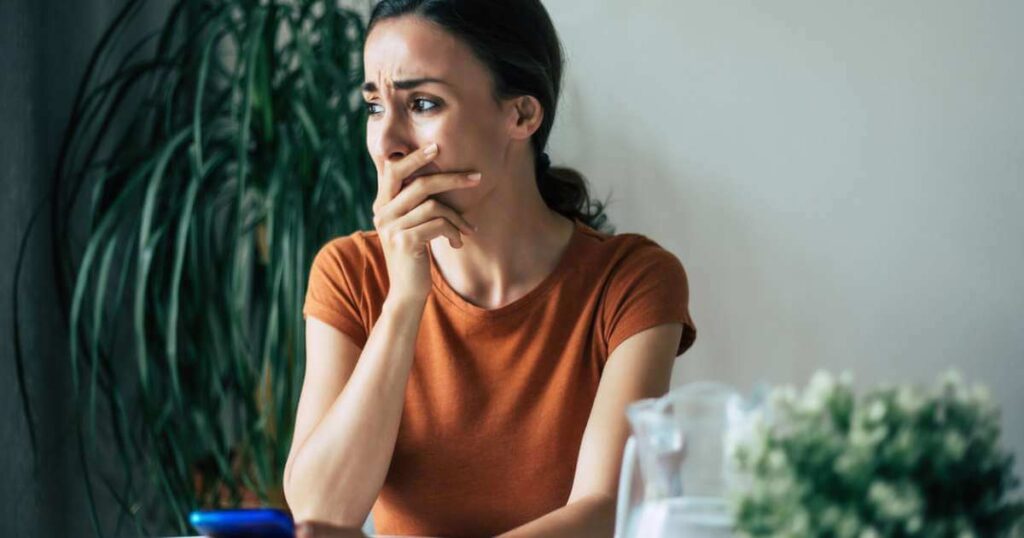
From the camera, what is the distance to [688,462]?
692 mm

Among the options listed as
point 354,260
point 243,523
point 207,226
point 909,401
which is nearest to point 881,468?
point 909,401

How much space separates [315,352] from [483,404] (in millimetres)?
244

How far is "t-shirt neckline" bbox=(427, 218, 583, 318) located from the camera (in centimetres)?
154

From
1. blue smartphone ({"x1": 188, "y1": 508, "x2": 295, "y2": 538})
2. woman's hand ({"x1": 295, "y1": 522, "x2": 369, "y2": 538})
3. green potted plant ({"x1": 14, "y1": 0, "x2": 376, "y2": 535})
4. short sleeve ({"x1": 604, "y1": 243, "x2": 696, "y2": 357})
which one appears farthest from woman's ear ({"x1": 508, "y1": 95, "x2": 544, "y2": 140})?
blue smartphone ({"x1": 188, "y1": 508, "x2": 295, "y2": 538})

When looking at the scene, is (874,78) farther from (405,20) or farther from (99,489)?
(99,489)

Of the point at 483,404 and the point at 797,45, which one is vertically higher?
the point at 797,45

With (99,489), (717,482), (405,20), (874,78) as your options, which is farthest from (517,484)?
(99,489)

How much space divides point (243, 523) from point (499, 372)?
0.78 meters

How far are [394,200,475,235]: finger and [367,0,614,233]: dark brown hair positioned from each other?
173mm

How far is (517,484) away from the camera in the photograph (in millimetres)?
1487

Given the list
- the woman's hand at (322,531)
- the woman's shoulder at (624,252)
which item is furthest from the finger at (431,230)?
the woman's hand at (322,531)

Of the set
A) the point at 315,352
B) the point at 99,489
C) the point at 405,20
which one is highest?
the point at 405,20

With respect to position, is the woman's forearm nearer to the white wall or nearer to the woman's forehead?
the woman's forehead

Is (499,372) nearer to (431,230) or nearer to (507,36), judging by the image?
(431,230)
